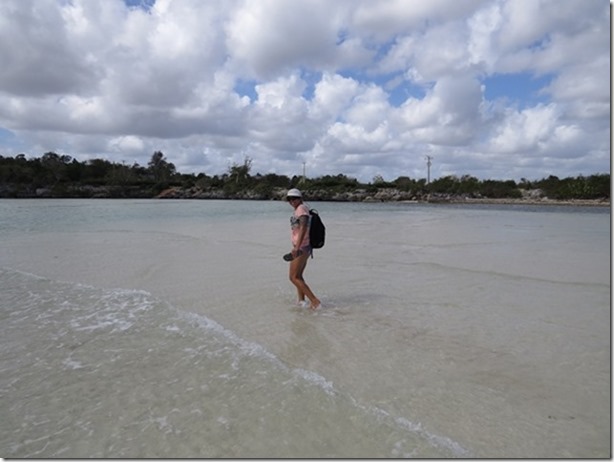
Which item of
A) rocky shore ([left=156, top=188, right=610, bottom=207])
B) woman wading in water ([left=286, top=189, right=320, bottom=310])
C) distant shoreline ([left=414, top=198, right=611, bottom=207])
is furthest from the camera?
rocky shore ([left=156, top=188, right=610, bottom=207])

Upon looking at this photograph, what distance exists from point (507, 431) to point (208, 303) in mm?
4788

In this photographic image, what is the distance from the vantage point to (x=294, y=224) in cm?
646

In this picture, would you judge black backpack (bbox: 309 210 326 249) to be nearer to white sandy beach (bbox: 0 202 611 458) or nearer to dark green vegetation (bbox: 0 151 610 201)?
white sandy beach (bbox: 0 202 611 458)

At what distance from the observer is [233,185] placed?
332 feet

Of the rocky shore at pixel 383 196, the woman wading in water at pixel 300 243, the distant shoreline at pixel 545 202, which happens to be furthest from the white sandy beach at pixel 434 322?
the rocky shore at pixel 383 196

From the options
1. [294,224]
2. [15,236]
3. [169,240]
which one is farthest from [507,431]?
[15,236]

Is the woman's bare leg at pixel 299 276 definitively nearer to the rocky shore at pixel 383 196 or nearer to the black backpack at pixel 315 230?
the black backpack at pixel 315 230

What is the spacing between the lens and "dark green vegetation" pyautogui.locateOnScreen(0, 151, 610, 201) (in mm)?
80375

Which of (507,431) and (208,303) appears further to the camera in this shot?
(208,303)

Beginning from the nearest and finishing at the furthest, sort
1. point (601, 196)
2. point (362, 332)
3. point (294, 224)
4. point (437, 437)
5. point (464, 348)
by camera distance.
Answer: point (437, 437) < point (464, 348) < point (362, 332) < point (294, 224) < point (601, 196)

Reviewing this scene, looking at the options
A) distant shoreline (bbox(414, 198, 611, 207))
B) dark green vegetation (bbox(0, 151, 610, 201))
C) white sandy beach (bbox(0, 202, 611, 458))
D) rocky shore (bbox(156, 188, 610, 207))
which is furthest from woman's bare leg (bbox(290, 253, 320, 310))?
dark green vegetation (bbox(0, 151, 610, 201))

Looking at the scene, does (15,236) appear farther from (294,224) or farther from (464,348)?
(464,348)

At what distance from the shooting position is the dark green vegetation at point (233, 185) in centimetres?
8038

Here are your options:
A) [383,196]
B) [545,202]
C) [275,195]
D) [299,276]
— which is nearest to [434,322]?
[299,276]
